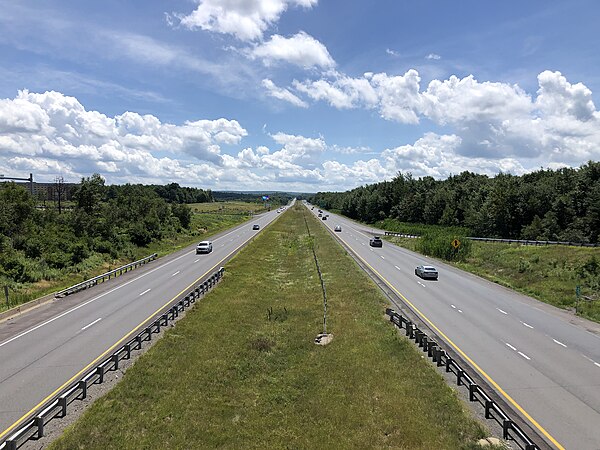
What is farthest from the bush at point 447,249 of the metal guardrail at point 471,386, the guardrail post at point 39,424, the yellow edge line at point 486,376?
the guardrail post at point 39,424

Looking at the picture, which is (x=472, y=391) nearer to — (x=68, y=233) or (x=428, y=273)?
(x=428, y=273)

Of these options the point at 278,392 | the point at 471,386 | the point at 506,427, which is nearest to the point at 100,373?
the point at 278,392

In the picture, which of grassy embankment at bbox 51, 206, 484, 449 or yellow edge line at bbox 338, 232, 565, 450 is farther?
grassy embankment at bbox 51, 206, 484, 449

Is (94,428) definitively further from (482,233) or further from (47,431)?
(482,233)

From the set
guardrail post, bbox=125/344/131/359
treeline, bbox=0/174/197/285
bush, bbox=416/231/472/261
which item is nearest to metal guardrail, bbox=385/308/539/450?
guardrail post, bbox=125/344/131/359

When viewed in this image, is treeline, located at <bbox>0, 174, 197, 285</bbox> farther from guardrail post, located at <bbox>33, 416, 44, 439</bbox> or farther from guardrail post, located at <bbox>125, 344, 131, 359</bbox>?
guardrail post, located at <bbox>33, 416, 44, 439</bbox>

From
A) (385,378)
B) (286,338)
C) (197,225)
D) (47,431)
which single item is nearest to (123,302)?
(286,338)
